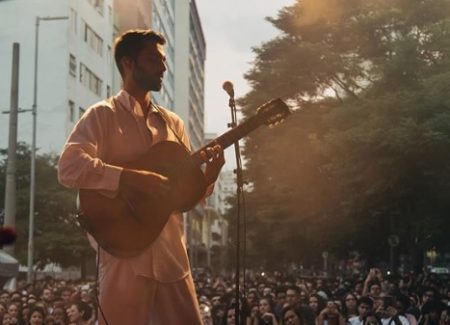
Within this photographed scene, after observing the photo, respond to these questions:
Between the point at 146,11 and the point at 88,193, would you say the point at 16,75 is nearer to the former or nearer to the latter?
the point at 88,193

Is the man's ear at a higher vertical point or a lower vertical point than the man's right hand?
higher

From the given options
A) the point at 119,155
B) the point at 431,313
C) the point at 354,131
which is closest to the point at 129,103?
the point at 119,155

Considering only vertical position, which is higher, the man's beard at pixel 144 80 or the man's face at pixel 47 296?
the man's beard at pixel 144 80

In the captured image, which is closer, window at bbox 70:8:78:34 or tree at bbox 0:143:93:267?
tree at bbox 0:143:93:267

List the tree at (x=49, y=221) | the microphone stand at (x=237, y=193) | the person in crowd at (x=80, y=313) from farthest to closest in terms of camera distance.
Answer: the tree at (x=49, y=221)
the person in crowd at (x=80, y=313)
the microphone stand at (x=237, y=193)

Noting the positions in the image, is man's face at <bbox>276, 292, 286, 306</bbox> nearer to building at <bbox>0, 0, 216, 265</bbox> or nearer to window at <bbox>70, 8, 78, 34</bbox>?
building at <bbox>0, 0, 216, 265</bbox>

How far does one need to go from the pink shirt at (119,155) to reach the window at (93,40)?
2074 inches

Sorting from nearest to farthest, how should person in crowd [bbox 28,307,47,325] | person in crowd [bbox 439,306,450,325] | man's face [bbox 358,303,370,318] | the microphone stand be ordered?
the microphone stand → person in crowd [bbox 28,307,47,325] → person in crowd [bbox 439,306,450,325] → man's face [bbox 358,303,370,318]

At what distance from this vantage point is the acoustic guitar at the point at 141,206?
402 centimetres

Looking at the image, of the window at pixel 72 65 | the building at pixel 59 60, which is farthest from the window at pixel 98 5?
the window at pixel 72 65

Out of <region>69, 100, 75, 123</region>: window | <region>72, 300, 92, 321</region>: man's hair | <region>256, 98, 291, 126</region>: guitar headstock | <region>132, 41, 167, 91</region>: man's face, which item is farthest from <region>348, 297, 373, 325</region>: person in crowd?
<region>69, 100, 75, 123</region>: window

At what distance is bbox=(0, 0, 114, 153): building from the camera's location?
2044 inches

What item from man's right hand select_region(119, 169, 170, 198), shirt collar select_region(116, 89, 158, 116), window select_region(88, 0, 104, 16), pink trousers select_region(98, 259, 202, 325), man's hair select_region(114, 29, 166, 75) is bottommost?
pink trousers select_region(98, 259, 202, 325)

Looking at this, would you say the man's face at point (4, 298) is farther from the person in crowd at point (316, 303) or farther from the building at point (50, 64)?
the building at point (50, 64)
